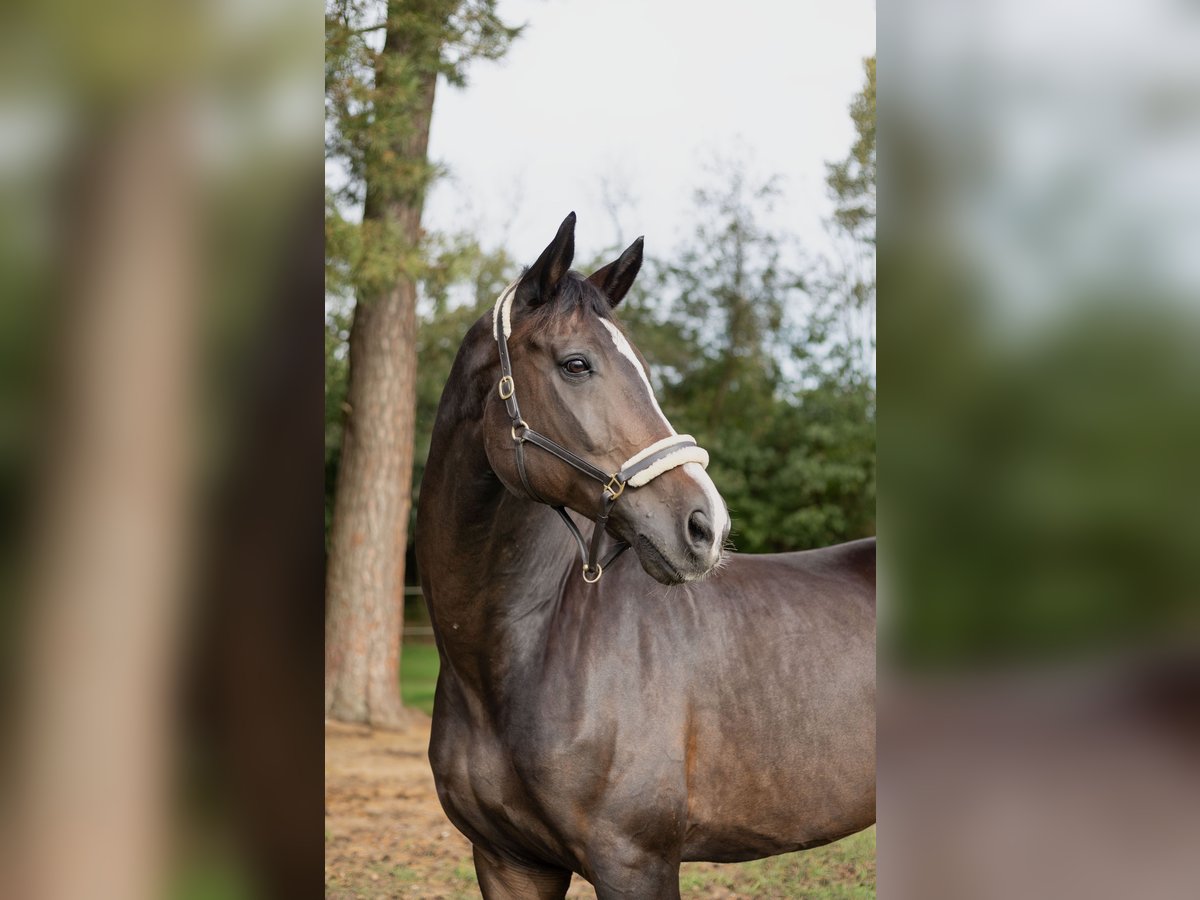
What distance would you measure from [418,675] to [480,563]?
8209 mm

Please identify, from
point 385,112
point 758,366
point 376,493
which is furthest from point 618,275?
point 758,366

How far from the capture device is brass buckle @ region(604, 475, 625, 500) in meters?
2.14

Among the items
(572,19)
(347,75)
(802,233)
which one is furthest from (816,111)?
(347,75)

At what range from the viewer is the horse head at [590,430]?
6.89 ft

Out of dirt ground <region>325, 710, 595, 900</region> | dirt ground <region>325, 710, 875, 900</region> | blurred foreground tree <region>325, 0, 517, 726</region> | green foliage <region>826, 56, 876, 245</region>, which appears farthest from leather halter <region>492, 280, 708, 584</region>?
green foliage <region>826, 56, 876, 245</region>

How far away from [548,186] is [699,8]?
9.34ft

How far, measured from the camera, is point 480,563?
2.42 metres

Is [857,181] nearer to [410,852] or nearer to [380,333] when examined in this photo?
[380,333]

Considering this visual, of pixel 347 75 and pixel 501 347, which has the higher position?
A: pixel 347 75
